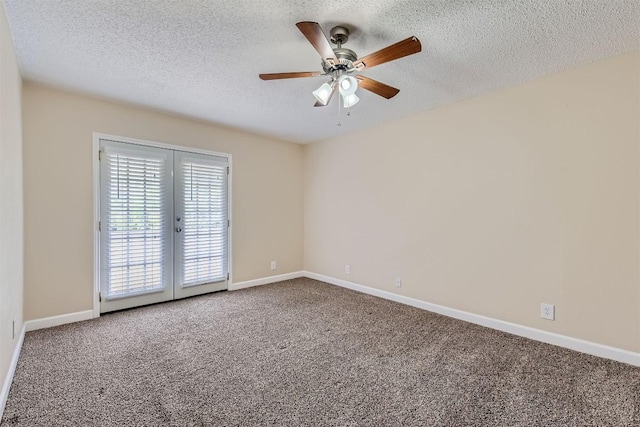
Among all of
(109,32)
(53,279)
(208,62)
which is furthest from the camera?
(53,279)

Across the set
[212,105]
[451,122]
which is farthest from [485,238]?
[212,105]

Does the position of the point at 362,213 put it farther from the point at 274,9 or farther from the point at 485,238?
the point at 274,9

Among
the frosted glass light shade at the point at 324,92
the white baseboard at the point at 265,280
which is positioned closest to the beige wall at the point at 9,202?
the frosted glass light shade at the point at 324,92

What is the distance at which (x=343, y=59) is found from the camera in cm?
200

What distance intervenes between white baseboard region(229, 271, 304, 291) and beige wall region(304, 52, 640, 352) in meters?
1.31

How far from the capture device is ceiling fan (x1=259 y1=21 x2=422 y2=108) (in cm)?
166

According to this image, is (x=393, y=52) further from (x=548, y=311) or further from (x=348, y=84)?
(x=548, y=311)

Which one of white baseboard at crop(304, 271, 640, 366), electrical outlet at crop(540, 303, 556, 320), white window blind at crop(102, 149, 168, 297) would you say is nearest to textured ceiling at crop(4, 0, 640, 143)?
white window blind at crop(102, 149, 168, 297)

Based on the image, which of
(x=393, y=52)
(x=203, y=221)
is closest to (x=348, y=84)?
(x=393, y=52)

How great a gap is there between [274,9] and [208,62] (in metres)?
0.87

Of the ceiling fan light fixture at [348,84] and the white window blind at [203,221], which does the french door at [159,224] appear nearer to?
the white window blind at [203,221]

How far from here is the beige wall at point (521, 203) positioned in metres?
2.28

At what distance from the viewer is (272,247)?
478 centimetres

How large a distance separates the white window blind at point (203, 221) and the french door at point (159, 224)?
0.01 meters
